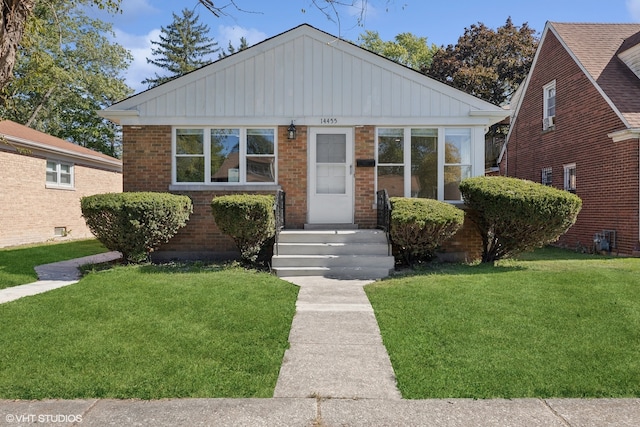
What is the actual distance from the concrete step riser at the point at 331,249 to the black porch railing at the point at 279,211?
0.25 meters

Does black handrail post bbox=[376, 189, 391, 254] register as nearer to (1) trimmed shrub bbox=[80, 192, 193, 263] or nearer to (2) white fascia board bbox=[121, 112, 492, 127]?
(2) white fascia board bbox=[121, 112, 492, 127]

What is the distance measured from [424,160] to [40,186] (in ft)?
42.6

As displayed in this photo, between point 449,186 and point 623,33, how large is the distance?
10333 millimetres

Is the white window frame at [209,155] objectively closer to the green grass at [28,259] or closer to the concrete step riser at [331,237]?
the concrete step riser at [331,237]

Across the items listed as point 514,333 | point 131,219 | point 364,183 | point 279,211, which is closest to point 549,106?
point 364,183

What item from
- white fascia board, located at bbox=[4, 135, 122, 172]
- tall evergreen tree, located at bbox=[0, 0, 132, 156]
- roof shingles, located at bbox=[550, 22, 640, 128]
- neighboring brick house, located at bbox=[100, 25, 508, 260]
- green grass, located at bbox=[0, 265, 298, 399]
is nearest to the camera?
green grass, located at bbox=[0, 265, 298, 399]

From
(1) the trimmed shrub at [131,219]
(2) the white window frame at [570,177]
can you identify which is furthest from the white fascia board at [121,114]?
(2) the white window frame at [570,177]

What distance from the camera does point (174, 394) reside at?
3.24m

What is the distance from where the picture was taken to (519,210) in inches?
295

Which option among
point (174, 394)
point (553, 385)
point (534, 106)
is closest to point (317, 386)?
point (174, 394)

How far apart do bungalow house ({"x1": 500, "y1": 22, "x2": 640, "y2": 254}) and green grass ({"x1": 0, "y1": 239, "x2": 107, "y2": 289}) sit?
44.4 feet

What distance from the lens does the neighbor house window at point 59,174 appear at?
15.3 m

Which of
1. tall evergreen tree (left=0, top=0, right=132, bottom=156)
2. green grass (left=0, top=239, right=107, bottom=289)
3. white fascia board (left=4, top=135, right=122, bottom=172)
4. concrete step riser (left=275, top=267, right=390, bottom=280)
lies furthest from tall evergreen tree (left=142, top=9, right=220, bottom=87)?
concrete step riser (left=275, top=267, right=390, bottom=280)

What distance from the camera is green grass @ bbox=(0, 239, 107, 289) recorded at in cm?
751
